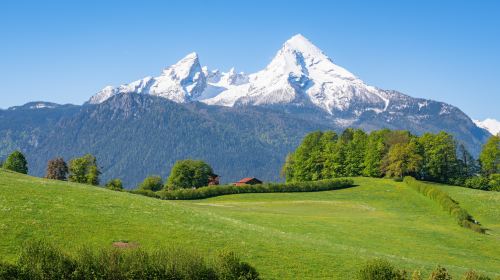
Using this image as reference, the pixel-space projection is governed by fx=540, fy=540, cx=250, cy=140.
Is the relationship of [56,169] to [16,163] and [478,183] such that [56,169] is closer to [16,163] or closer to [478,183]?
[16,163]

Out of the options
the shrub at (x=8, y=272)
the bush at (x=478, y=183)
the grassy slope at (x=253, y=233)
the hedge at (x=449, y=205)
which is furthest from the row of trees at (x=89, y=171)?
the shrub at (x=8, y=272)

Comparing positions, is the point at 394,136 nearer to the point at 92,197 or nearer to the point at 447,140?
the point at 447,140

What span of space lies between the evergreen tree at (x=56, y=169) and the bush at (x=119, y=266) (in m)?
131

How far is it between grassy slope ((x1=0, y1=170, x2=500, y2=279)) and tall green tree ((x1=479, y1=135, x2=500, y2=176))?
6809 centimetres

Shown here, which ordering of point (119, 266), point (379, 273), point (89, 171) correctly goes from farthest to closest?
point (89, 171), point (379, 273), point (119, 266)

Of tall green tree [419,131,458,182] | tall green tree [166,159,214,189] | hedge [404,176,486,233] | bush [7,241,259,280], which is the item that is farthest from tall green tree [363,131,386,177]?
bush [7,241,259,280]

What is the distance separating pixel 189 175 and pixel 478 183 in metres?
84.8

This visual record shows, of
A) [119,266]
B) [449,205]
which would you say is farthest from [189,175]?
[119,266]

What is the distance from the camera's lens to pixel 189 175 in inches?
6757

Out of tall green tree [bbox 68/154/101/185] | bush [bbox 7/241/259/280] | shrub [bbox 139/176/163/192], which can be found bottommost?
bush [bbox 7/241/259/280]

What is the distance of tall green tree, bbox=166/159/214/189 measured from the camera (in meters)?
169

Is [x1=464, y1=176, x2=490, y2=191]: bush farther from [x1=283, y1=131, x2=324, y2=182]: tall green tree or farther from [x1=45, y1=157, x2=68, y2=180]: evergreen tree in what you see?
[x1=45, y1=157, x2=68, y2=180]: evergreen tree

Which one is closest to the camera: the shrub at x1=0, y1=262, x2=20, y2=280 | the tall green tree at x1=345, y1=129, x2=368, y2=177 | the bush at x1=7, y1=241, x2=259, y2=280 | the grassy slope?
the shrub at x1=0, y1=262, x2=20, y2=280

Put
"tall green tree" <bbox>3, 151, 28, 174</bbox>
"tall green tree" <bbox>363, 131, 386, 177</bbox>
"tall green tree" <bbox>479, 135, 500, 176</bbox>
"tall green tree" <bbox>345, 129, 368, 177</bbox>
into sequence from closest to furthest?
1. "tall green tree" <bbox>3, 151, 28, 174</bbox>
2. "tall green tree" <bbox>479, 135, 500, 176</bbox>
3. "tall green tree" <bbox>363, 131, 386, 177</bbox>
4. "tall green tree" <bbox>345, 129, 368, 177</bbox>
